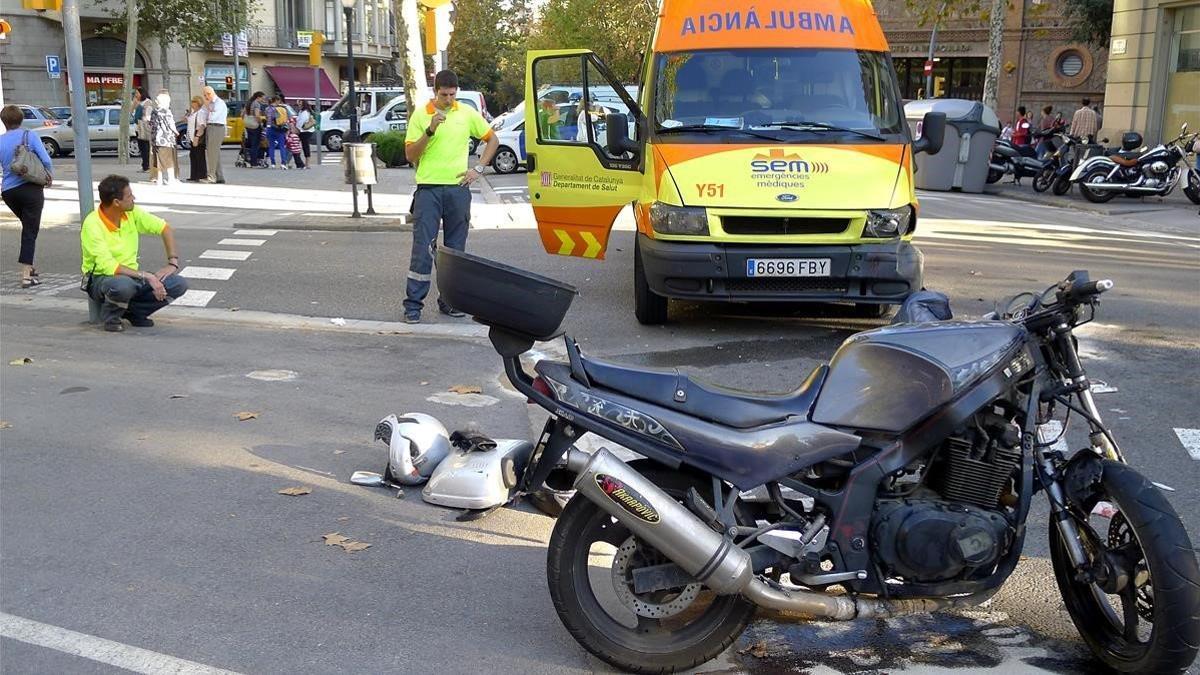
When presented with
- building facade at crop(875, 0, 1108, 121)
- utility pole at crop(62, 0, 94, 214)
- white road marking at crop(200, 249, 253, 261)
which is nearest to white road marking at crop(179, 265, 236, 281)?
white road marking at crop(200, 249, 253, 261)

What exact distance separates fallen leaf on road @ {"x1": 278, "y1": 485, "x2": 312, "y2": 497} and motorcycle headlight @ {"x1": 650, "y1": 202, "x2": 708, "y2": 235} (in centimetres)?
381

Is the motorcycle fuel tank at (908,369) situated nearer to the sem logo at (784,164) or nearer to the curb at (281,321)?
the sem logo at (784,164)

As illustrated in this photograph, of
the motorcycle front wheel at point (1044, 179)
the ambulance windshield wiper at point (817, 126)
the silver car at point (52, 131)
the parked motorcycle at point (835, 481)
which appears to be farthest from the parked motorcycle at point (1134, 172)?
the silver car at point (52, 131)

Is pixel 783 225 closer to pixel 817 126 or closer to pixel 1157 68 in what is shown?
pixel 817 126

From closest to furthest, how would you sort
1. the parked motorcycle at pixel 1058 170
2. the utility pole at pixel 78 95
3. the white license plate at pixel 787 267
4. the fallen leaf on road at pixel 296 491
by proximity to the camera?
the fallen leaf on road at pixel 296 491 → the white license plate at pixel 787 267 → the utility pole at pixel 78 95 → the parked motorcycle at pixel 1058 170

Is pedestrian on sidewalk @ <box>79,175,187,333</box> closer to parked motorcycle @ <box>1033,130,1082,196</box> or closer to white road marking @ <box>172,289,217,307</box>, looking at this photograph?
white road marking @ <box>172,289,217,307</box>

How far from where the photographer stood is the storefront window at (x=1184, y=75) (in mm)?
24500

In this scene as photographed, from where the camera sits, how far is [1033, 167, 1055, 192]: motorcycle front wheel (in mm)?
22875

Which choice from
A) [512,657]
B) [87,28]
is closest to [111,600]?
[512,657]

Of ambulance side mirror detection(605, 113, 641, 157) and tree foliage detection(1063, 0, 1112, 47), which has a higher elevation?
tree foliage detection(1063, 0, 1112, 47)

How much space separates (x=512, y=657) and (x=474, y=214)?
14549 millimetres

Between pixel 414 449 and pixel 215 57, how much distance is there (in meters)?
58.8

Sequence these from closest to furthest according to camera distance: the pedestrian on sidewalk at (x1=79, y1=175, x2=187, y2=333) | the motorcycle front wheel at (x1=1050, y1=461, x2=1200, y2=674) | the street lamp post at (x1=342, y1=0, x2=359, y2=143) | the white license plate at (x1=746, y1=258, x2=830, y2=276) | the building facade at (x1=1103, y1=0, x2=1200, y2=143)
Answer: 1. the motorcycle front wheel at (x1=1050, y1=461, x2=1200, y2=674)
2. the white license plate at (x1=746, y1=258, x2=830, y2=276)
3. the pedestrian on sidewalk at (x1=79, y1=175, x2=187, y2=333)
4. the building facade at (x1=1103, y1=0, x2=1200, y2=143)
5. the street lamp post at (x1=342, y1=0, x2=359, y2=143)

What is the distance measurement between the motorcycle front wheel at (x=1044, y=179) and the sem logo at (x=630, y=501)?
21437 millimetres
